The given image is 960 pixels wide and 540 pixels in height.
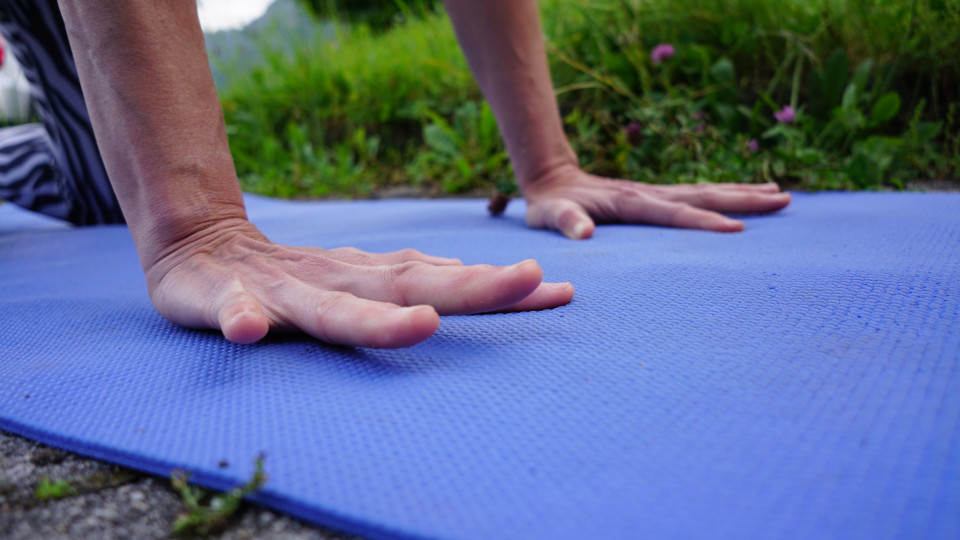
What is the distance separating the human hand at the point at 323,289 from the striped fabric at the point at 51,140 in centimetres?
146

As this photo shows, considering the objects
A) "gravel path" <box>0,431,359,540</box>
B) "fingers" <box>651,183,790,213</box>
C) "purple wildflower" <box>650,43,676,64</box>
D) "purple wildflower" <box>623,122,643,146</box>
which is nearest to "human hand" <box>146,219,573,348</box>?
"gravel path" <box>0,431,359,540</box>

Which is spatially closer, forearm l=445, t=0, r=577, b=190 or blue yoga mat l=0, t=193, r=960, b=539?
blue yoga mat l=0, t=193, r=960, b=539

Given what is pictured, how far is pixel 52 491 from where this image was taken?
23.9 inches

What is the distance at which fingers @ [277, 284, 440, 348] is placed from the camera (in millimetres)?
734

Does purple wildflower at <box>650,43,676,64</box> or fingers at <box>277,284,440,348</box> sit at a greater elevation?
purple wildflower at <box>650,43,676,64</box>

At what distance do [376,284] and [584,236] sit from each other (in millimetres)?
750

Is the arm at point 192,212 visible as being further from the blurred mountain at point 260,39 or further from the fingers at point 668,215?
the blurred mountain at point 260,39

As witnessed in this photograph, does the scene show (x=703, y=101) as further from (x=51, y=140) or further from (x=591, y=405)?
(x=51, y=140)

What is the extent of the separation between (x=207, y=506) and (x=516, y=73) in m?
1.36

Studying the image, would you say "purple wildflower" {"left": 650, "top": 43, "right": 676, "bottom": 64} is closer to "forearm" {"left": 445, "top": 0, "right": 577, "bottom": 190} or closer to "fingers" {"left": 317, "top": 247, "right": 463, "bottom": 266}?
"forearm" {"left": 445, "top": 0, "right": 577, "bottom": 190}

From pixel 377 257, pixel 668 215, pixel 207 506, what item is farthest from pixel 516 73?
pixel 207 506

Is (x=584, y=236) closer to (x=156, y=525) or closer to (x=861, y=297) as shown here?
(x=861, y=297)

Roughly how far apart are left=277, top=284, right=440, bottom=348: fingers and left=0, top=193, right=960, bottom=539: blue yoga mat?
0.13 ft

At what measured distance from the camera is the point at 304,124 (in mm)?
4012
